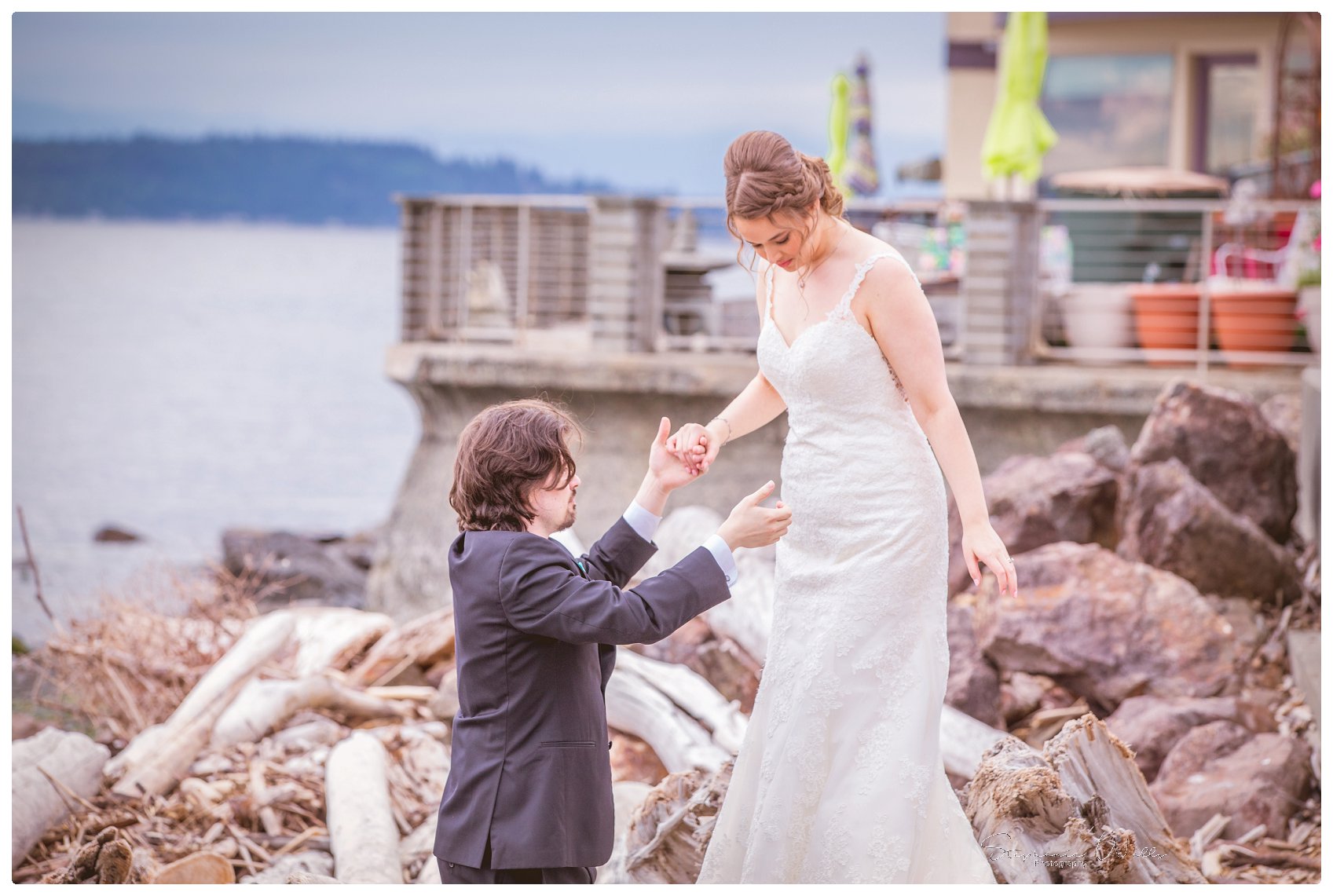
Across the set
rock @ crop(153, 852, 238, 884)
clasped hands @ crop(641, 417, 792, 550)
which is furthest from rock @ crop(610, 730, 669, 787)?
clasped hands @ crop(641, 417, 792, 550)

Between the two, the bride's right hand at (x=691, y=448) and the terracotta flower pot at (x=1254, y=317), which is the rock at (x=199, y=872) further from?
the terracotta flower pot at (x=1254, y=317)

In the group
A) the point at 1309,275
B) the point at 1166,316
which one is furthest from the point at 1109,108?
the point at 1309,275

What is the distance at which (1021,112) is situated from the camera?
1031 cm

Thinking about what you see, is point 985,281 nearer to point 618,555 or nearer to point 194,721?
point 194,721

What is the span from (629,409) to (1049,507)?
3.71 meters

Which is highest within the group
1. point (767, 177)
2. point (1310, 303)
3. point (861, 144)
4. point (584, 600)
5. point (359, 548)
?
point (861, 144)

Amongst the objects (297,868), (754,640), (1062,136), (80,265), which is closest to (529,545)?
(297,868)

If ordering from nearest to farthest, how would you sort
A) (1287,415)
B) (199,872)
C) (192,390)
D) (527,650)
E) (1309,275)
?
(527,650), (199,872), (1287,415), (1309,275), (192,390)

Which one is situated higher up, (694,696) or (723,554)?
(723,554)

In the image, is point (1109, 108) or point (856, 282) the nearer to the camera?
point (856, 282)

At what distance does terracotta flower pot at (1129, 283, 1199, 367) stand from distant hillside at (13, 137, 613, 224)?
111ft

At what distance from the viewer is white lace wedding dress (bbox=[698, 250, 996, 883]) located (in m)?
2.96
